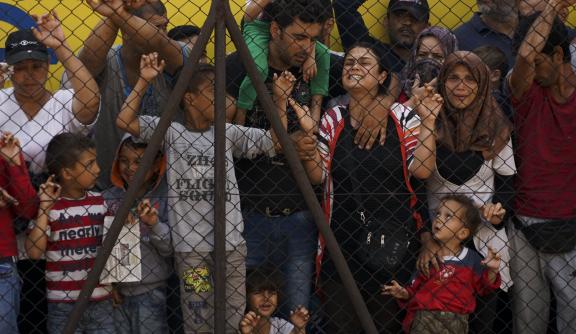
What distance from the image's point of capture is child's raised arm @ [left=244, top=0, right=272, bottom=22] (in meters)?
5.22

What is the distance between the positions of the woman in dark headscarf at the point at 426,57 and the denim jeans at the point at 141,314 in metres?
1.49

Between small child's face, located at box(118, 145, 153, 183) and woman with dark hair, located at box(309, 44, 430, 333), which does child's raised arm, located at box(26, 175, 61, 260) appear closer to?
small child's face, located at box(118, 145, 153, 183)

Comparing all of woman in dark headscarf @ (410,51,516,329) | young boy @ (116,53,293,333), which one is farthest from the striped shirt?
woman in dark headscarf @ (410,51,516,329)

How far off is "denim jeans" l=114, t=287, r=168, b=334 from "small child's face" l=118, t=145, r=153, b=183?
0.53 m

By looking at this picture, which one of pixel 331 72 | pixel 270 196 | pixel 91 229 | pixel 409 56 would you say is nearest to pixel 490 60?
pixel 409 56

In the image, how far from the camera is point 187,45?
525cm

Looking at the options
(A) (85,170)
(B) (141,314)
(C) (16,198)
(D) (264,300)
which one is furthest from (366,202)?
(C) (16,198)

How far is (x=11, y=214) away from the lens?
4641 millimetres

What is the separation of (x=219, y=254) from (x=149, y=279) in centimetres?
51

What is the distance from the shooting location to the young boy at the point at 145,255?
15.8 feet

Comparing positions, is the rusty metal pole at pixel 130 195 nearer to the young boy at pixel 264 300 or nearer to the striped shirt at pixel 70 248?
the striped shirt at pixel 70 248

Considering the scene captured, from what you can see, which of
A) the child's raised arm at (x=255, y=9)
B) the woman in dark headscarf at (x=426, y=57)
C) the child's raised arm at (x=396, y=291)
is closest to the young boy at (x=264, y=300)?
the child's raised arm at (x=396, y=291)

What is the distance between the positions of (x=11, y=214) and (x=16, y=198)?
0.33 feet

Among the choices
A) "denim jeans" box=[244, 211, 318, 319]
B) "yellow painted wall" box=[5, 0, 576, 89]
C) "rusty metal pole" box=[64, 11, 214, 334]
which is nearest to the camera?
"rusty metal pole" box=[64, 11, 214, 334]
